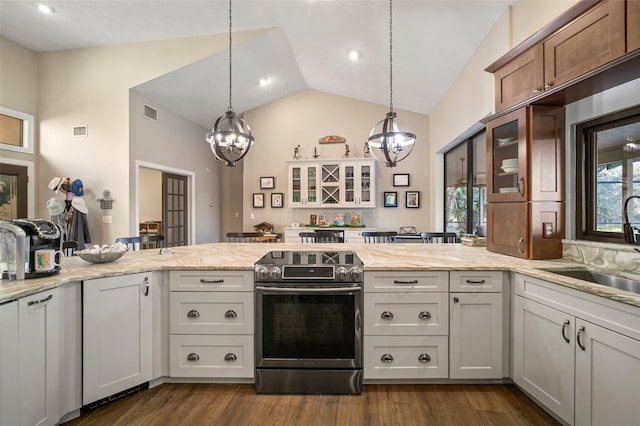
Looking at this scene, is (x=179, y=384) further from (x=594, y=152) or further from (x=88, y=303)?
(x=594, y=152)

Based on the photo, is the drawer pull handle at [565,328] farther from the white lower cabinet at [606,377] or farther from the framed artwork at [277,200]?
the framed artwork at [277,200]

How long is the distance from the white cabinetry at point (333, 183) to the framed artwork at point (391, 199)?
0.38 m

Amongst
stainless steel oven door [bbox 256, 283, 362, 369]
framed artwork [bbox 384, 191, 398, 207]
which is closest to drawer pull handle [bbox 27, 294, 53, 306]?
stainless steel oven door [bbox 256, 283, 362, 369]

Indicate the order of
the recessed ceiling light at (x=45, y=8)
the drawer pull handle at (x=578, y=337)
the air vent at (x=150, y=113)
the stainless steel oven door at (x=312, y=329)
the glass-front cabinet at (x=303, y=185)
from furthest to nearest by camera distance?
1. the glass-front cabinet at (x=303, y=185)
2. the air vent at (x=150, y=113)
3. the recessed ceiling light at (x=45, y=8)
4. the stainless steel oven door at (x=312, y=329)
5. the drawer pull handle at (x=578, y=337)

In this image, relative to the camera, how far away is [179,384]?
2.19 m

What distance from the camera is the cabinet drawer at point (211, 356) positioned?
6.97ft

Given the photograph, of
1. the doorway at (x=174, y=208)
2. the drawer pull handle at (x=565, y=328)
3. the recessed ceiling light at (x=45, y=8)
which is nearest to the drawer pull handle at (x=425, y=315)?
the drawer pull handle at (x=565, y=328)

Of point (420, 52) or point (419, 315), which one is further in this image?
point (420, 52)

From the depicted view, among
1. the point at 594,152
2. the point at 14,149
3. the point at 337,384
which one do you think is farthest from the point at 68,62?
the point at 594,152

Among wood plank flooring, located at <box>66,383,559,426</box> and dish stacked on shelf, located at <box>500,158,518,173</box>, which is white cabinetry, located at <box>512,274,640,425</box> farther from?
dish stacked on shelf, located at <box>500,158,518,173</box>

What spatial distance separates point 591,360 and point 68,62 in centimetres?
659

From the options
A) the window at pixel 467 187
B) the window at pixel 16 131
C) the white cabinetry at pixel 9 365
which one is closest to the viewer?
the white cabinetry at pixel 9 365

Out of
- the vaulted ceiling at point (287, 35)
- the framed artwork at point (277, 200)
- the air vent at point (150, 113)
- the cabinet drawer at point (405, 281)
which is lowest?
the cabinet drawer at point (405, 281)

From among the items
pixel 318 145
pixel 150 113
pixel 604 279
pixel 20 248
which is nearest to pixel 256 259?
pixel 20 248
